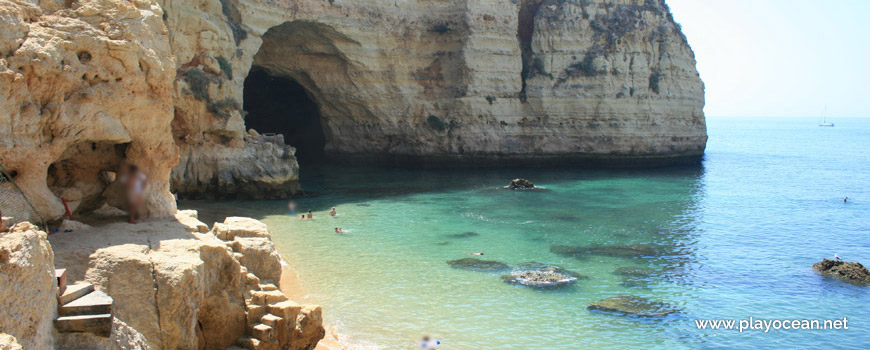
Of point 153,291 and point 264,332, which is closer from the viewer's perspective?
point 153,291

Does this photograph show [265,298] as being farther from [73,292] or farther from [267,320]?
[73,292]

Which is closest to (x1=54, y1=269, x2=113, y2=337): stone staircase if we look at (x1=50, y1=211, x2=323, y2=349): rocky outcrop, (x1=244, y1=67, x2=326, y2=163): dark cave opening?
(x1=50, y1=211, x2=323, y2=349): rocky outcrop

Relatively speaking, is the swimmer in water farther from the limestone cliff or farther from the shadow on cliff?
the limestone cliff

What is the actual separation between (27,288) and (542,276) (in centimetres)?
999

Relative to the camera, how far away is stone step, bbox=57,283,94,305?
16.7ft

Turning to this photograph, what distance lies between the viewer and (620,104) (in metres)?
36.8

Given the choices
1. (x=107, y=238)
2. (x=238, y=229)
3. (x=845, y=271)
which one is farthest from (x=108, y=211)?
(x=845, y=271)

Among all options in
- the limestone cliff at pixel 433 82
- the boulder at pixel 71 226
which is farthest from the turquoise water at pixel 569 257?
the boulder at pixel 71 226

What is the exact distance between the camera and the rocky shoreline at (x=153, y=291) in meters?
4.56

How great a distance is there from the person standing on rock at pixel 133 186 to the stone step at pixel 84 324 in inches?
191

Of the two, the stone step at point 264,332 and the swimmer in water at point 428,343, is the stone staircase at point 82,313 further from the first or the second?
the swimmer in water at point 428,343

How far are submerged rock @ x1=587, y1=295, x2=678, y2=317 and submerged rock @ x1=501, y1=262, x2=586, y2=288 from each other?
1.27m

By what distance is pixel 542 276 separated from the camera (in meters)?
13.0

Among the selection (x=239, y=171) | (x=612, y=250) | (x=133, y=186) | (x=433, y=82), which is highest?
(x=433, y=82)
